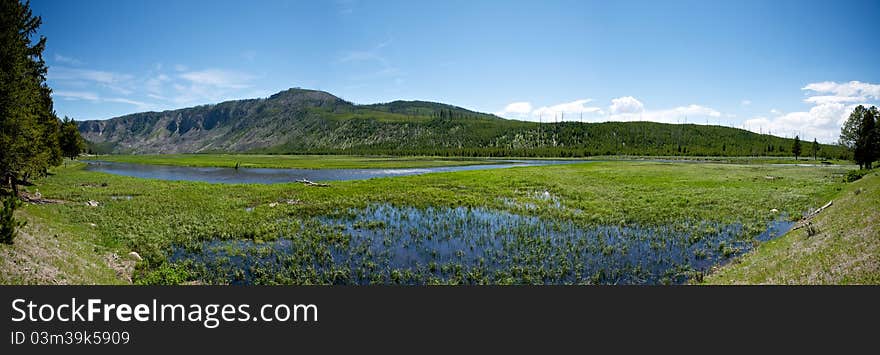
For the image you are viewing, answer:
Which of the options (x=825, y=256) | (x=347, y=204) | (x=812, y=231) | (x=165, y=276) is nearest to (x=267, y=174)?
(x=347, y=204)

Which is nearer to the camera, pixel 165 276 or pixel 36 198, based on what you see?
pixel 165 276

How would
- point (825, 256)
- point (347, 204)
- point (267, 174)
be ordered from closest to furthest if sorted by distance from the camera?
point (825, 256) < point (347, 204) < point (267, 174)

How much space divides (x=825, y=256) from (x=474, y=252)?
16271 mm

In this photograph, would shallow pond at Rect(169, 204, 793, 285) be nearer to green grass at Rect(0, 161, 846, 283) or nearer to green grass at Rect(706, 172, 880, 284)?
green grass at Rect(0, 161, 846, 283)

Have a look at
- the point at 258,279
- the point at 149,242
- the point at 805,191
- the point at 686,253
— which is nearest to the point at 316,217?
the point at 149,242

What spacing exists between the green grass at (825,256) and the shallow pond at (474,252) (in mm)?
1804

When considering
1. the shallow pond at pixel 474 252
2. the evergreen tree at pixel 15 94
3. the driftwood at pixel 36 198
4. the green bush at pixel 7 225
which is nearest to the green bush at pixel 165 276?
the shallow pond at pixel 474 252

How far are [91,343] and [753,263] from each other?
87.5 feet

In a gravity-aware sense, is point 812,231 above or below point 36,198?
above

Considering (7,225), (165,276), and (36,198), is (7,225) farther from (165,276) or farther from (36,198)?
(36,198)

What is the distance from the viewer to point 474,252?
23.5 meters

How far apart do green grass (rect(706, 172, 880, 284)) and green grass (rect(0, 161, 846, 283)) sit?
6.76 meters

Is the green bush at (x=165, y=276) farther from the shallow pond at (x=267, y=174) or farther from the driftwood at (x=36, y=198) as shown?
the shallow pond at (x=267, y=174)

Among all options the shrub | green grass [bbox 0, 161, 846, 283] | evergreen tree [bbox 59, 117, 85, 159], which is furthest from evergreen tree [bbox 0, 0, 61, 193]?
evergreen tree [bbox 59, 117, 85, 159]
